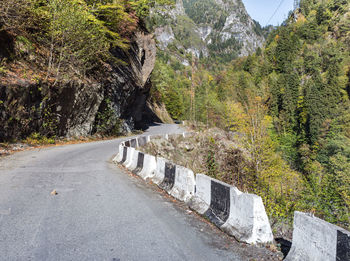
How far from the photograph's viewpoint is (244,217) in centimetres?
393

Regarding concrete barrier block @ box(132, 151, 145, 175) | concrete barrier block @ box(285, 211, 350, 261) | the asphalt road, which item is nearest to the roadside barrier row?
concrete barrier block @ box(285, 211, 350, 261)

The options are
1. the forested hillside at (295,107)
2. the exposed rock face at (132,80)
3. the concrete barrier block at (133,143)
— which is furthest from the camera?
the exposed rock face at (132,80)

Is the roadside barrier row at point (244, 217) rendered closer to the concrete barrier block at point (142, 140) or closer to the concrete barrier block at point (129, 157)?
the concrete barrier block at point (129, 157)

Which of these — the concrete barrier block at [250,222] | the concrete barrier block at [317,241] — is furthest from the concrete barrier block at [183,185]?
the concrete barrier block at [317,241]

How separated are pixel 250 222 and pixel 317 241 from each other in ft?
3.58

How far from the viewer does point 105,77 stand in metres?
23.6

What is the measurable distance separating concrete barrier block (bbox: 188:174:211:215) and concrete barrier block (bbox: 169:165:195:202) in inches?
8.8

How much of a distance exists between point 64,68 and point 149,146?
8.51 meters

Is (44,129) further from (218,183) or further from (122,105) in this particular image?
(218,183)

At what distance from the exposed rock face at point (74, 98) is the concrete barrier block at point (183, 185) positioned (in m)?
11.9

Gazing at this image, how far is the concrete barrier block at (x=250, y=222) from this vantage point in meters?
3.72

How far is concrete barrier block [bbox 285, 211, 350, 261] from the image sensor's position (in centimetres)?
250

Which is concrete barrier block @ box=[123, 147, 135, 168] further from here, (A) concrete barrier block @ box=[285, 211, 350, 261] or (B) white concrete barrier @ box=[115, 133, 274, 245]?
(A) concrete barrier block @ box=[285, 211, 350, 261]

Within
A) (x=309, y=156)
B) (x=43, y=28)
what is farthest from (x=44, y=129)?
(x=309, y=156)
